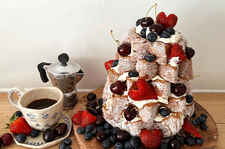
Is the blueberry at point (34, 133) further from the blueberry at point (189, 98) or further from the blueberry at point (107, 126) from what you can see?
the blueberry at point (189, 98)

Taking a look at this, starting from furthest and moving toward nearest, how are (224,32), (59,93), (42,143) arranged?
(224,32) < (59,93) < (42,143)

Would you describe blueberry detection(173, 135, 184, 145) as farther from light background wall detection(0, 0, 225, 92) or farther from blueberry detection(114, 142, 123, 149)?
light background wall detection(0, 0, 225, 92)

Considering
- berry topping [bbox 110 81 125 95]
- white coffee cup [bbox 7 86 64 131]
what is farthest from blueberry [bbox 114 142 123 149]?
white coffee cup [bbox 7 86 64 131]

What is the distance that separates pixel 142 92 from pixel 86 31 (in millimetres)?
656

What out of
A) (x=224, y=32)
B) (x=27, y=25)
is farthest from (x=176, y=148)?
(x=27, y=25)

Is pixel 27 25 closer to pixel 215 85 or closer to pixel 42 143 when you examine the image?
pixel 42 143

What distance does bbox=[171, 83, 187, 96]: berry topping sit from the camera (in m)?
0.90

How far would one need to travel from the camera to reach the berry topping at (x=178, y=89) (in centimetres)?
90

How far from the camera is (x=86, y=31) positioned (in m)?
1.29

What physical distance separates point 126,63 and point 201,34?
0.72 metres

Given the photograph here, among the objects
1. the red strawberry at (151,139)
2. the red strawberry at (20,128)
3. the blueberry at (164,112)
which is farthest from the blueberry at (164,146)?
the red strawberry at (20,128)

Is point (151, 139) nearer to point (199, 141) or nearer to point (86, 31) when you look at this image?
point (199, 141)

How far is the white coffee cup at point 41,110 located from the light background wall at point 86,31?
14.4 inches

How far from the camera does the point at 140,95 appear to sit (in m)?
0.86
